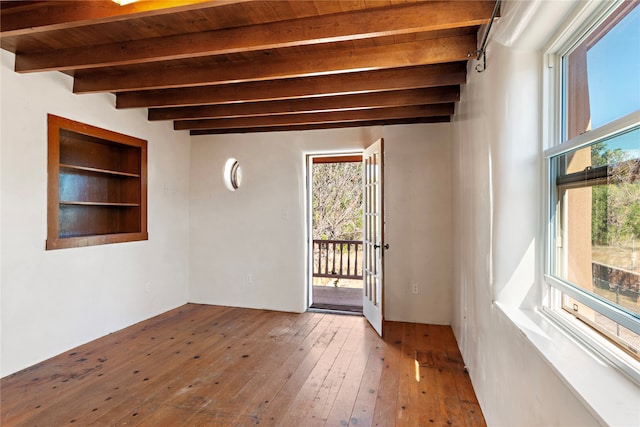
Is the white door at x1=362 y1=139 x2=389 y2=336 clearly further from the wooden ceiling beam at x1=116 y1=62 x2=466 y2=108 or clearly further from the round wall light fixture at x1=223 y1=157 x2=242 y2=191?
the round wall light fixture at x1=223 y1=157 x2=242 y2=191

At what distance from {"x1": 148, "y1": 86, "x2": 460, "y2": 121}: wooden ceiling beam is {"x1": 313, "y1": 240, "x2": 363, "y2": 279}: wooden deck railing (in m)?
3.01

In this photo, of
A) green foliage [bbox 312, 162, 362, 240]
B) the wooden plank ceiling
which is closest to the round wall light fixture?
the wooden plank ceiling

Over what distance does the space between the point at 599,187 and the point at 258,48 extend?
189cm

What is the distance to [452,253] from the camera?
364cm

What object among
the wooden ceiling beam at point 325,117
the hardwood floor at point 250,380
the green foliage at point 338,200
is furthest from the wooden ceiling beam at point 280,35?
the green foliage at point 338,200

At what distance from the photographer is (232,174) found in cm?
454

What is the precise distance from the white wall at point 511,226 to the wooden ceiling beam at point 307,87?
443 mm

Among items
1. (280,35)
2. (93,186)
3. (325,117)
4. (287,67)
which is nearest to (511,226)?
(280,35)

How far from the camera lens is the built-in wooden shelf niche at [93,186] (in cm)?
284

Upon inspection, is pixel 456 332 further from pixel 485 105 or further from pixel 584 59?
pixel 584 59

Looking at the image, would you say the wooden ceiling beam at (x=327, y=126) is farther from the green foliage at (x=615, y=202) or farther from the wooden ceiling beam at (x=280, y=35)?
the green foliage at (x=615, y=202)

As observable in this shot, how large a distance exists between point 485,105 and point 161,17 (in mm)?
2051

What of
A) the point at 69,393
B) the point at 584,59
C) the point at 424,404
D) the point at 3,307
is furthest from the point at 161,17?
the point at 424,404

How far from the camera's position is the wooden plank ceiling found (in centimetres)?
185
